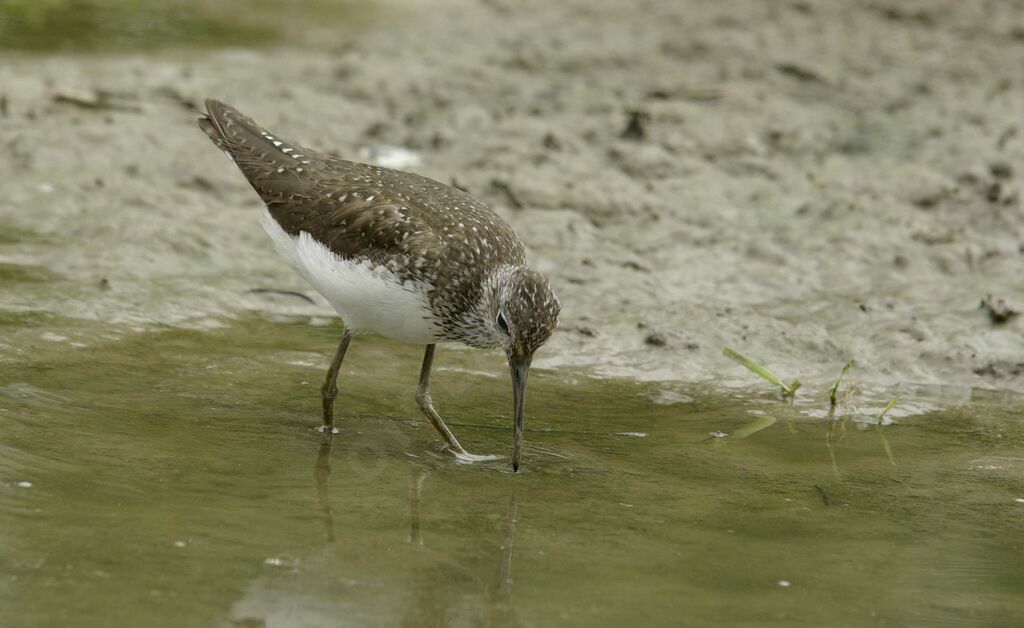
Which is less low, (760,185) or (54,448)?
(760,185)

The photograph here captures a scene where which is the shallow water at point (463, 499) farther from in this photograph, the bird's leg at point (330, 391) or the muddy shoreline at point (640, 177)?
the muddy shoreline at point (640, 177)

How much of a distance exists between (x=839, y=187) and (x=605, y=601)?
6.90 metres

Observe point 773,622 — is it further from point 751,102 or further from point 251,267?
point 751,102

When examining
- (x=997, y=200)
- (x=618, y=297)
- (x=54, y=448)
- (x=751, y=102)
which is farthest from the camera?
(x=751, y=102)

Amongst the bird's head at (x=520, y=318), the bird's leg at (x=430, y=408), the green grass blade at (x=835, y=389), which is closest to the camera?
the bird's head at (x=520, y=318)

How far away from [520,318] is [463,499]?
0.93 meters

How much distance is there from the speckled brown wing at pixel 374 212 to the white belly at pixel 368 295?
0.06 m

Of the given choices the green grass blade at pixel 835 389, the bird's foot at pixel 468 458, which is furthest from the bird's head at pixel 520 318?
the green grass blade at pixel 835 389

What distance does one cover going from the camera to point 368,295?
265 inches

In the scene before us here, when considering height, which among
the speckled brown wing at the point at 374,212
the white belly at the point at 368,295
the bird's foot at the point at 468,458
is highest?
the speckled brown wing at the point at 374,212

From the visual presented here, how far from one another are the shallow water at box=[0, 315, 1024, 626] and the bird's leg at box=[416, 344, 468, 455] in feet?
0.33

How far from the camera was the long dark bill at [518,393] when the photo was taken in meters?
6.42

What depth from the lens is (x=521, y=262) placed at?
7016 mm

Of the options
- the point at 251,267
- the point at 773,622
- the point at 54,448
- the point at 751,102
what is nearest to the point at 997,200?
the point at 751,102
